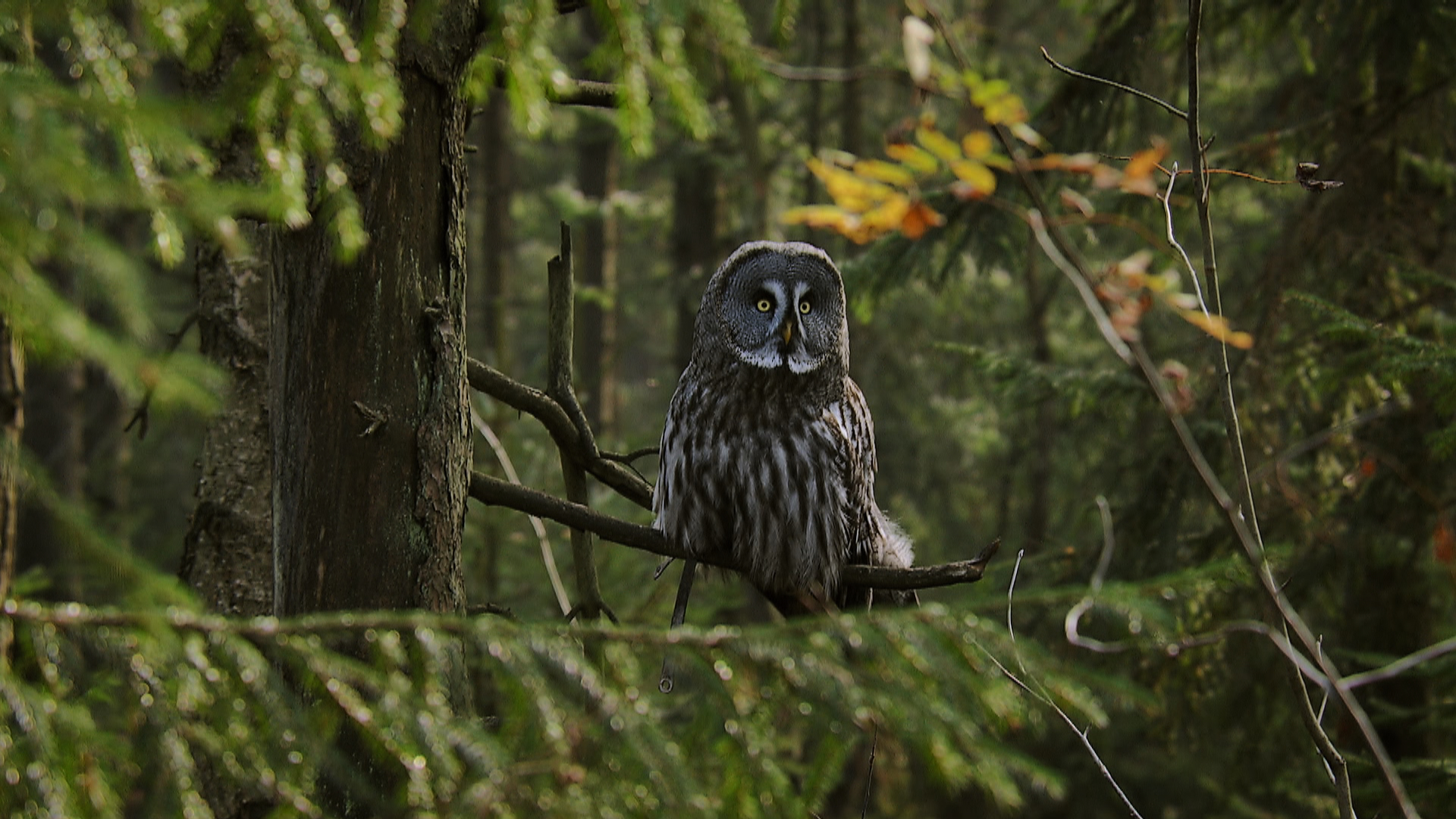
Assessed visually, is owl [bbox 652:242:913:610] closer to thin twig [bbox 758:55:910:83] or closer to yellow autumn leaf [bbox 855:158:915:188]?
thin twig [bbox 758:55:910:83]

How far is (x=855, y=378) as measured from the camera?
31.6ft

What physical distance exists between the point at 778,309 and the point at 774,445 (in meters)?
0.43

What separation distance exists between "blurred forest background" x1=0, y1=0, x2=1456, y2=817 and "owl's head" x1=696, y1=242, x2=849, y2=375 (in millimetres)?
434

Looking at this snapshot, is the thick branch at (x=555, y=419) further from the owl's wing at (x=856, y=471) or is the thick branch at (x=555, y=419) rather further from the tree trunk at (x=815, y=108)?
the tree trunk at (x=815, y=108)

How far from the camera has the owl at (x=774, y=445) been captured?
3145mm

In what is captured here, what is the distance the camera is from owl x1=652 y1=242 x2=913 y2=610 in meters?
3.14

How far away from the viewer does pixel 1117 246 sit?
10719 millimetres

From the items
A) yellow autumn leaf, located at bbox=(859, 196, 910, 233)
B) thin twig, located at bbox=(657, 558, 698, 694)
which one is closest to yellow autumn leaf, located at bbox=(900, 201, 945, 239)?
yellow autumn leaf, located at bbox=(859, 196, 910, 233)

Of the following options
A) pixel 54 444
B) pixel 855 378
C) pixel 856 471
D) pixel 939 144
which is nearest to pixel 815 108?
pixel 855 378

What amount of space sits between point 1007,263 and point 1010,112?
3344mm

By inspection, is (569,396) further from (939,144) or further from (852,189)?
(939,144)

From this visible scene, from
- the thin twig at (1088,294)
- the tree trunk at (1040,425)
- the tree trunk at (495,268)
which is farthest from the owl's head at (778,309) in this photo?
the tree trunk at (1040,425)

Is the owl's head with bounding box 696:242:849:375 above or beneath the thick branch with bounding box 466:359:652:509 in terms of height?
above

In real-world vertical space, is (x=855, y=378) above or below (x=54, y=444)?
above
